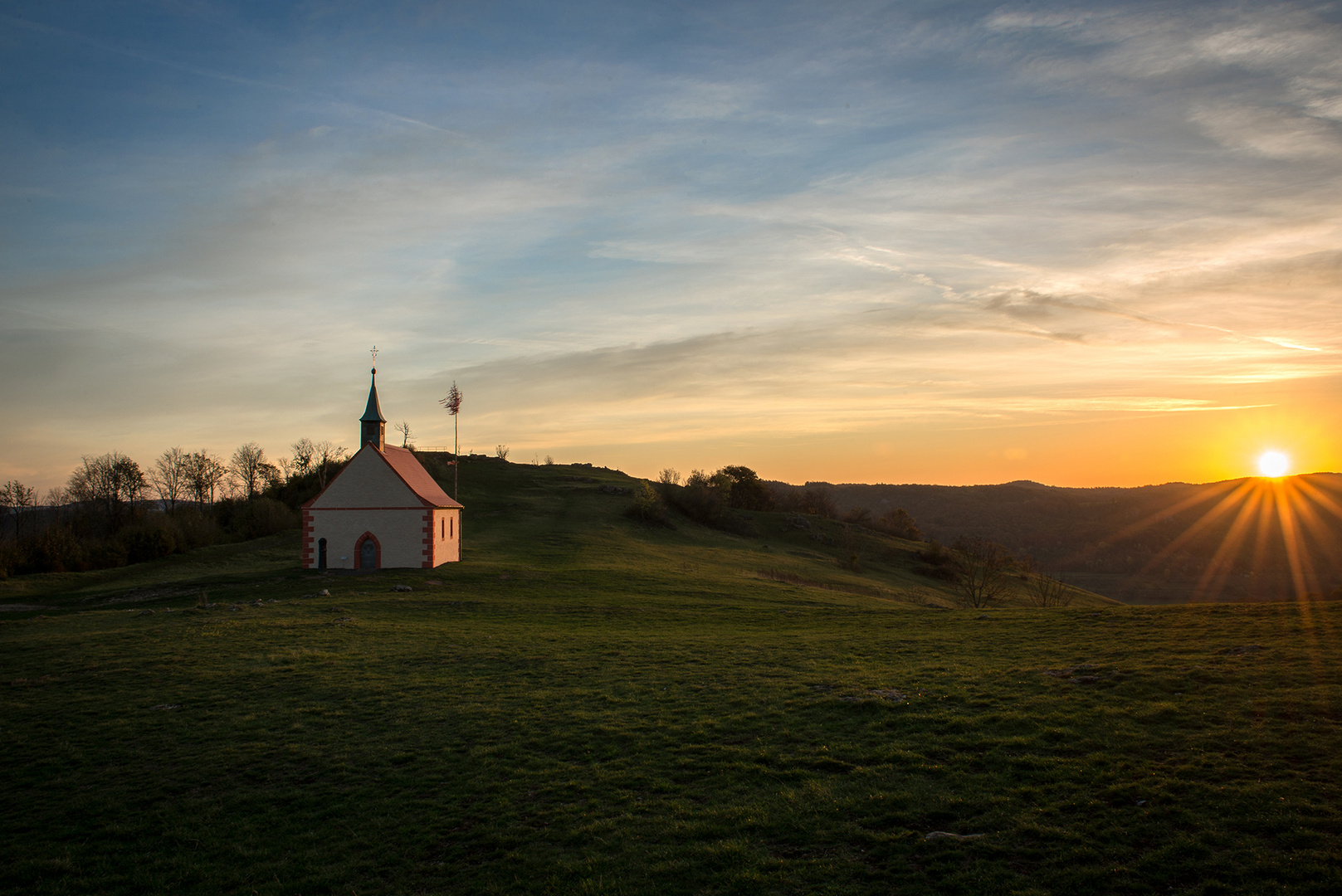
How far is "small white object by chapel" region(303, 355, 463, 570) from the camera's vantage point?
4519 cm

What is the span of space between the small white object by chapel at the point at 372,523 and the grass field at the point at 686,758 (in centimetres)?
1919

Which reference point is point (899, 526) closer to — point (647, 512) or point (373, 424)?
point (647, 512)


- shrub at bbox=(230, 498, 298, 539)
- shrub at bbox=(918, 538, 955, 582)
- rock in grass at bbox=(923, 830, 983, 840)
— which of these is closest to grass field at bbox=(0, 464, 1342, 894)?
rock in grass at bbox=(923, 830, 983, 840)

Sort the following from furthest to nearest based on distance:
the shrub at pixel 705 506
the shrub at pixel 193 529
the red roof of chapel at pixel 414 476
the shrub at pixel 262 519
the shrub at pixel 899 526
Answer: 1. the shrub at pixel 899 526
2. the shrub at pixel 705 506
3. the shrub at pixel 262 519
4. the shrub at pixel 193 529
5. the red roof of chapel at pixel 414 476

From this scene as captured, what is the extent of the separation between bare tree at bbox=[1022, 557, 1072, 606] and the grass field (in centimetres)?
2263

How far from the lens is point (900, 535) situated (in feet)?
344

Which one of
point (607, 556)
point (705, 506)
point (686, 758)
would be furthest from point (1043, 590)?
point (705, 506)

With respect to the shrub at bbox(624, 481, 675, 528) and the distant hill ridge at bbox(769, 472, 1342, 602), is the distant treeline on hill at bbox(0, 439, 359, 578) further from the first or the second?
the distant hill ridge at bbox(769, 472, 1342, 602)

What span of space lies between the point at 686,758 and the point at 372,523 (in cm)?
3879

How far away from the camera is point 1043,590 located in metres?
42.6

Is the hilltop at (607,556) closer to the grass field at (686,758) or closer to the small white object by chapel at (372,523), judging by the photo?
the small white object by chapel at (372,523)

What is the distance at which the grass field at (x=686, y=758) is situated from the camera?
8.62m

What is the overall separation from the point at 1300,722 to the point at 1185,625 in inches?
399

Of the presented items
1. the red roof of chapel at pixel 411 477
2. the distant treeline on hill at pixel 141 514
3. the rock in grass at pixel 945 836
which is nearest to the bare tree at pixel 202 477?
the distant treeline on hill at pixel 141 514
